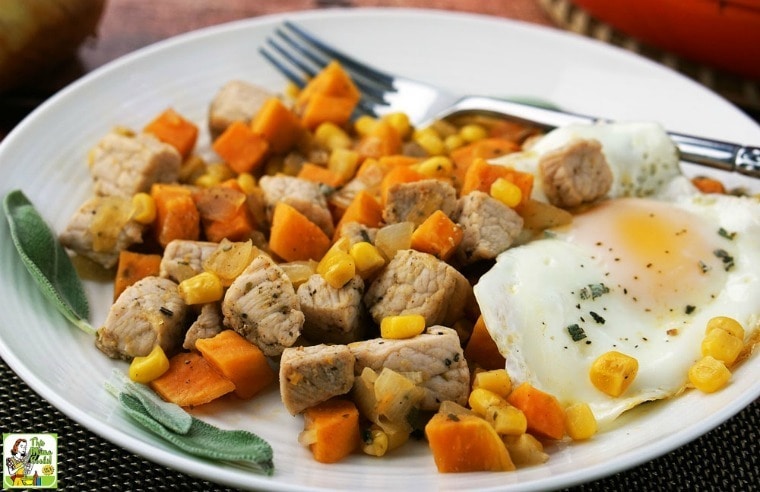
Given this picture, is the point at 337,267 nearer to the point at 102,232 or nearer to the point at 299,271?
the point at 299,271

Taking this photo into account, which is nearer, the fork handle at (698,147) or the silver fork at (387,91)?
the fork handle at (698,147)

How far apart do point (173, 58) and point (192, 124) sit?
59cm

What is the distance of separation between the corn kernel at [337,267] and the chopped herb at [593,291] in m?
0.89

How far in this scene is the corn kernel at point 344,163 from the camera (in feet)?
13.1

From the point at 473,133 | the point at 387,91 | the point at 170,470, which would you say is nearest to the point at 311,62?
the point at 387,91

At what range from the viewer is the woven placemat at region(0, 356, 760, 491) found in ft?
9.23

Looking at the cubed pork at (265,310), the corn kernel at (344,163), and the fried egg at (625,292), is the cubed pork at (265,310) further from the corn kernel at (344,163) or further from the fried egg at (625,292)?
the corn kernel at (344,163)

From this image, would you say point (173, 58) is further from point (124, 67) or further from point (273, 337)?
point (273, 337)

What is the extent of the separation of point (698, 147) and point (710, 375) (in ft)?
4.44

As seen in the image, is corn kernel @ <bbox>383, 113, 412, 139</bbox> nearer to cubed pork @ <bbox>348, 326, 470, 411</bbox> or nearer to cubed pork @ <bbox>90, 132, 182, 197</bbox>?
cubed pork @ <bbox>90, 132, 182, 197</bbox>

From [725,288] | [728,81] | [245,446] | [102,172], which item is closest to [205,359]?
[245,446]

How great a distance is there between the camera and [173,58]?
460cm

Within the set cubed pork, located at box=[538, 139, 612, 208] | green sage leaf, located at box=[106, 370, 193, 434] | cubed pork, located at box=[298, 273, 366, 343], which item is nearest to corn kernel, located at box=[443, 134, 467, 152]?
cubed pork, located at box=[538, 139, 612, 208]

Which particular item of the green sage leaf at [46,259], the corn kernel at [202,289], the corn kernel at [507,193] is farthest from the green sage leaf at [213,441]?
the corn kernel at [507,193]
